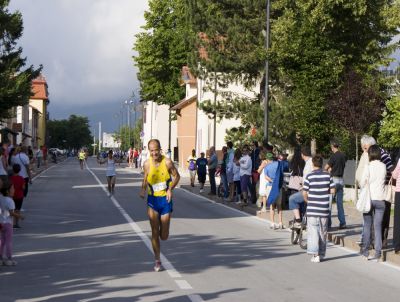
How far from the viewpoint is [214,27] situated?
3819 cm

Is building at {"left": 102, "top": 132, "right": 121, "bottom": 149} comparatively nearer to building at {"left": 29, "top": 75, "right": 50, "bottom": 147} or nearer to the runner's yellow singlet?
building at {"left": 29, "top": 75, "right": 50, "bottom": 147}

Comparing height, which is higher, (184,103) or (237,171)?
(184,103)

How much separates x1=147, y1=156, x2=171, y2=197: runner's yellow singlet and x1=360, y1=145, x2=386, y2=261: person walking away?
11.6 ft

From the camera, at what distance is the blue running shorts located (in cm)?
1059

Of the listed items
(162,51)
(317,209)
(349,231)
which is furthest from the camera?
(162,51)

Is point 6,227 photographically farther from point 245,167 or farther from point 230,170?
point 230,170

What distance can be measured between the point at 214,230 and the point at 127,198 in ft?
35.1

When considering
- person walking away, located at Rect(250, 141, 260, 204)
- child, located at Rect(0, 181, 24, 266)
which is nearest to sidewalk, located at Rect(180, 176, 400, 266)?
person walking away, located at Rect(250, 141, 260, 204)

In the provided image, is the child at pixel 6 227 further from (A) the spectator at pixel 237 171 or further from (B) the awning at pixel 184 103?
(B) the awning at pixel 184 103

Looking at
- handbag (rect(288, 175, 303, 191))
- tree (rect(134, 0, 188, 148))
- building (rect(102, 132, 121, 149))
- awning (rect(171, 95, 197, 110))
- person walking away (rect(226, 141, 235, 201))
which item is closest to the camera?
handbag (rect(288, 175, 303, 191))

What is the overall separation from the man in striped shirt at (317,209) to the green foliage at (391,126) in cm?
2413

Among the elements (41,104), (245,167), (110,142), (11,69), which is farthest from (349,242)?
(110,142)

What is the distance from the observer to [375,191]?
12234 millimetres

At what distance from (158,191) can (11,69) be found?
33015 mm
